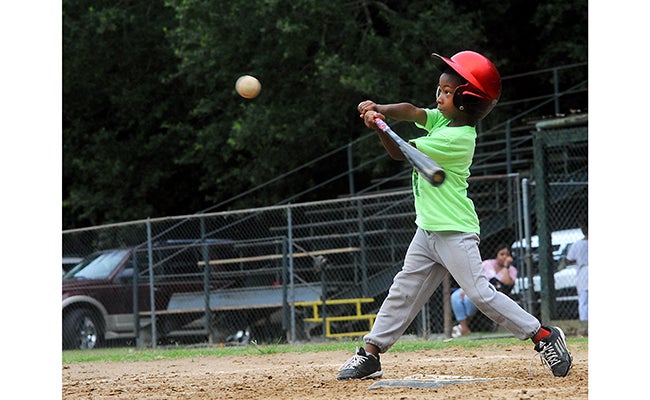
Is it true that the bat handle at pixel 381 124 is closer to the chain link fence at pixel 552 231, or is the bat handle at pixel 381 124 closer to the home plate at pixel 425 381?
the home plate at pixel 425 381

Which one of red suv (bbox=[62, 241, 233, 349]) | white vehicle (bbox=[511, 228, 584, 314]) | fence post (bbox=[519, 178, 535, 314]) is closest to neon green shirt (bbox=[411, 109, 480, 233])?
fence post (bbox=[519, 178, 535, 314])

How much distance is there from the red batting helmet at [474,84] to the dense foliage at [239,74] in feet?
40.4

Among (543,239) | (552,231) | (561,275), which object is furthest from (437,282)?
(561,275)

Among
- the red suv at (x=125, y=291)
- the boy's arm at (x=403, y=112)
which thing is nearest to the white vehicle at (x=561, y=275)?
the red suv at (x=125, y=291)

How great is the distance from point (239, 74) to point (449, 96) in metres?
14.8

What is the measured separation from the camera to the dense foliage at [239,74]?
775 inches

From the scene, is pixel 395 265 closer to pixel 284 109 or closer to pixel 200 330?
pixel 200 330

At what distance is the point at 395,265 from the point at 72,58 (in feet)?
33.2

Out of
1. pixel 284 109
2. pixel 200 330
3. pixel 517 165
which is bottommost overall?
pixel 200 330

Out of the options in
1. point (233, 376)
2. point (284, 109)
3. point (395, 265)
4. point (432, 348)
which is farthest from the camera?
point (284, 109)

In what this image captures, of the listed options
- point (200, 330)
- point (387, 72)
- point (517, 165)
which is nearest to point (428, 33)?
point (387, 72)

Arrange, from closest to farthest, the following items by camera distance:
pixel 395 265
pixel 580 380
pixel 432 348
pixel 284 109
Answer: pixel 580 380
pixel 432 348
pixel 395 265
pixel 284 109

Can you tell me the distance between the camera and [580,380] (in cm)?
601

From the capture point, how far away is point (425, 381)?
6.20 m
